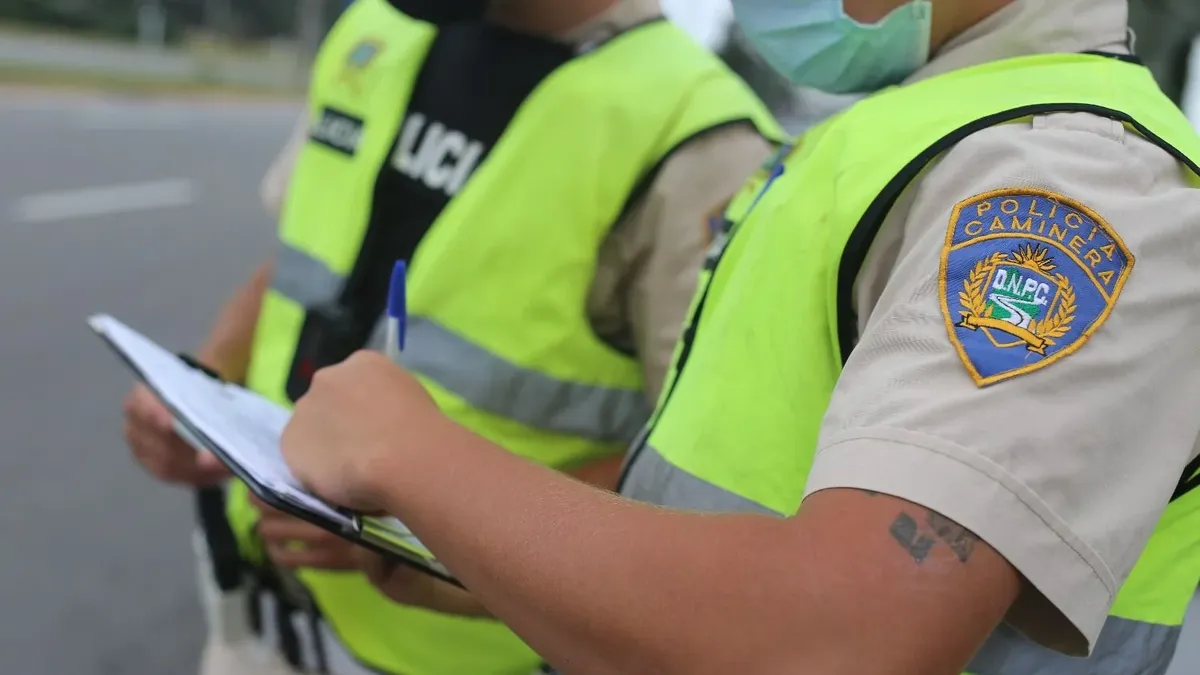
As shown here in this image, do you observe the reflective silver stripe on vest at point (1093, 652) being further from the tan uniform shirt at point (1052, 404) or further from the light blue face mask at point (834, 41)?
the light blue face mask at point (834, 41)

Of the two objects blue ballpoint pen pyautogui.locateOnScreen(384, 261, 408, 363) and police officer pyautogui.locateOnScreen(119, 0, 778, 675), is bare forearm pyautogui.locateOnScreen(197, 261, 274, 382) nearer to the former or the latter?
police officer pyautogui.locateOnScreen(119, 0, 778, 675)

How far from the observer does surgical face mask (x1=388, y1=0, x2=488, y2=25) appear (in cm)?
141

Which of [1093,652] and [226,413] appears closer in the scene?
[1093,652]

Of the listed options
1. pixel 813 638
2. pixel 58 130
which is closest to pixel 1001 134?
pixel 813 638

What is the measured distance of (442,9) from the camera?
55.8 inches

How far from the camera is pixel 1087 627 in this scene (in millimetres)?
654

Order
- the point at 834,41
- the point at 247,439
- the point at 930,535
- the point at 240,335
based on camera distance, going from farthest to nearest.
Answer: the point at 240,335 < the point at 247,439 < the point at 834,41 < the point at 930,535

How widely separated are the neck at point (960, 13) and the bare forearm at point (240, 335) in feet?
4.12

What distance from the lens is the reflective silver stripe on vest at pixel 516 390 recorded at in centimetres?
132

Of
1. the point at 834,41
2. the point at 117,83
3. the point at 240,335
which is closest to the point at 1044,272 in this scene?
the point at 834,41

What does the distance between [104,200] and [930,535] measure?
320 inches

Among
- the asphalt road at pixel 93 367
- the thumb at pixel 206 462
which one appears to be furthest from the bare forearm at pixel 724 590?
the asphalt road at pixel 93 367

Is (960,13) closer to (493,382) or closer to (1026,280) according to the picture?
(1026,280)

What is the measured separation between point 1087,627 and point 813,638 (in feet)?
0.61
